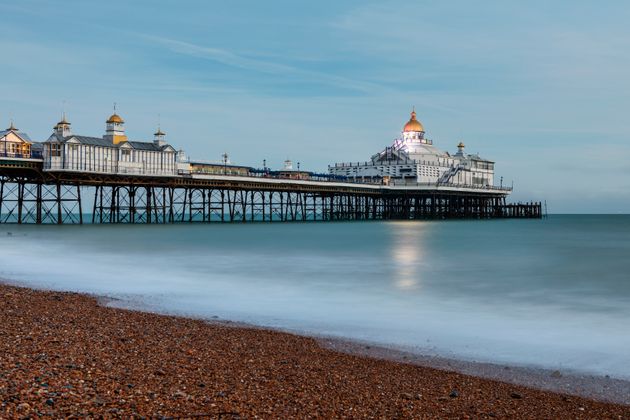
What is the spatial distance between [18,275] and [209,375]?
15956 mm

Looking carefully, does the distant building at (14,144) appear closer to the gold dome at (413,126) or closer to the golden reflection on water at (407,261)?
the golden reflection on water at (407,261)

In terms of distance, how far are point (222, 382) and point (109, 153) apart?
4971 centimetres

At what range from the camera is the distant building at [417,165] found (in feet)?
344

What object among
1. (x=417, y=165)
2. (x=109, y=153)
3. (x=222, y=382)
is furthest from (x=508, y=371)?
(x=417, y=165)

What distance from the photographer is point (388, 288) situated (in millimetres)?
21281

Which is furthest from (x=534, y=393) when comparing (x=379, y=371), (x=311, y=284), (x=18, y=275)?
(x=18, y=275)

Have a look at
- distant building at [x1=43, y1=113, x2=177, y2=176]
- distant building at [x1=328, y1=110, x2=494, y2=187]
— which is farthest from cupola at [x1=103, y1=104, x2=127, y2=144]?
distant building at [x1=328, y1=110, x2=494, y2=187]

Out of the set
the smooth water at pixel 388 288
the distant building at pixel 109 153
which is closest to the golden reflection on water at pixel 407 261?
the smooth water at pixel 388 288

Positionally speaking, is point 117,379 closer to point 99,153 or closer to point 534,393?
point 534,393

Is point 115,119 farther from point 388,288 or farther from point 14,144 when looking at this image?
point 388,288

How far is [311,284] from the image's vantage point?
71.1ft

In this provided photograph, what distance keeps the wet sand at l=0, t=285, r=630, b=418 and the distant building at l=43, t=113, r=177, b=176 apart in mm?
42968

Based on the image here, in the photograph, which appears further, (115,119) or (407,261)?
(115,119)

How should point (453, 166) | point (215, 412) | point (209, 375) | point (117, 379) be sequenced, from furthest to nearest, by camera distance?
point (453, 166) < point (209, 375) < point (117, 379) < point (215, 412)
